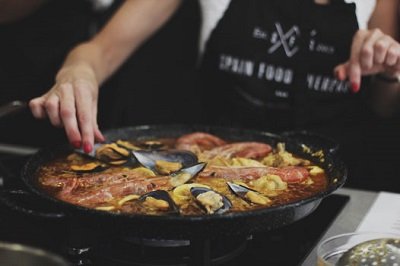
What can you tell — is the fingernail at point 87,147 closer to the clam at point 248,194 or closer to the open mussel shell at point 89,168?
the open mussel shell at point 89,168

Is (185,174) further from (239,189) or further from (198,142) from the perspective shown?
(198,142)

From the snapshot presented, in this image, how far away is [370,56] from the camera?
1606 millimetres

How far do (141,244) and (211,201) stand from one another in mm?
211

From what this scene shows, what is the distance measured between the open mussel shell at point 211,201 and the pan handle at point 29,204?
310mm

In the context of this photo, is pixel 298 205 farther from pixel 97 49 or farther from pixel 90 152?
pixel 97 49

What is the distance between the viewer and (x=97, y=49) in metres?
2.03

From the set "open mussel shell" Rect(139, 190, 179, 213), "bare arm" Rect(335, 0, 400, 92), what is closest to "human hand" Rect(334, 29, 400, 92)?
"bare arm" Rect(335, 0, 400, 92)

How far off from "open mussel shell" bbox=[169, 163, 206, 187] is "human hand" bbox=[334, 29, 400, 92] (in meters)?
0.51

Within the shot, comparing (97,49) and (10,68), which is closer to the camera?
(97,49)

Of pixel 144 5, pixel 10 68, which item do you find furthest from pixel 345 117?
pixel 10 68

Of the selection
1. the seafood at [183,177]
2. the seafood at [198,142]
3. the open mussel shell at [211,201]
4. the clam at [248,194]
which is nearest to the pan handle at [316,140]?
the seafood at [183,177]

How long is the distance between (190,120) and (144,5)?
2.84ft

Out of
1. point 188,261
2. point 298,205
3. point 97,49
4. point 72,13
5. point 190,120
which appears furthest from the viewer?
point 190,120

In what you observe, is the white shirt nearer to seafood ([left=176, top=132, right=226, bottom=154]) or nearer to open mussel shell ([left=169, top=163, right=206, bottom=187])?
seafood ([left=176, top=132, right=226, bottom=154])
